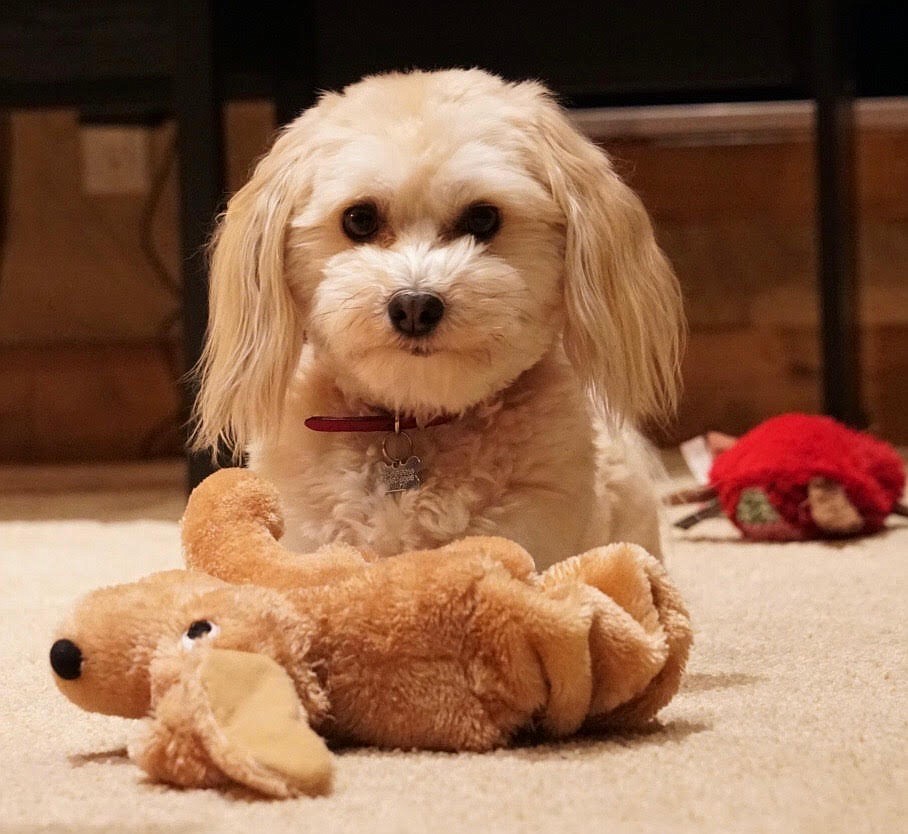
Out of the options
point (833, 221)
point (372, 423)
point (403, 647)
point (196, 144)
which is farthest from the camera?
point (833, 221)

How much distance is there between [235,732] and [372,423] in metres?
0.51

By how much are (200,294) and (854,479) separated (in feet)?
3.21

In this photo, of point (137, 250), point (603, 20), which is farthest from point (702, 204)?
point (137, 250)

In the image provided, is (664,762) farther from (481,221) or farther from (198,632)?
(481,221)

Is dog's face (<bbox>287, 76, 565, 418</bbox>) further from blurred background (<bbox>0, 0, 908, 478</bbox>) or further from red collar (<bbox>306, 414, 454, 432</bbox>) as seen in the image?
blurred background (<bbox>0, 0, 908, 478</bbox>)

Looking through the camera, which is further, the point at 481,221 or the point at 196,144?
the point at 196,144

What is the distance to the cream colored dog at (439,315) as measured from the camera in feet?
3.77

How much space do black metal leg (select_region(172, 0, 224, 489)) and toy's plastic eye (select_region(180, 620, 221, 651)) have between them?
3.97ft

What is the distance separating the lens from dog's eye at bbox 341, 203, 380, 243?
3.92 feet

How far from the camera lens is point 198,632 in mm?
803

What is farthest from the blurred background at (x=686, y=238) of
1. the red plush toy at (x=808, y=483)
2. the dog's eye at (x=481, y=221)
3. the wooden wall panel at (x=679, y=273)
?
the dog's eye at (x=481, y=221)

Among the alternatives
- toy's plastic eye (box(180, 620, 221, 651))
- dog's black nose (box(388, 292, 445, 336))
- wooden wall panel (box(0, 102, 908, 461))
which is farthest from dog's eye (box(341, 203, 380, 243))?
wooden wall panel (box(0, 102, 908, 461))

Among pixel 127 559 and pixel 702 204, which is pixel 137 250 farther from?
pixel 127 559

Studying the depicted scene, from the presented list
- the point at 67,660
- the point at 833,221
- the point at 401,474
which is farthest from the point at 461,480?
the point at 833,221
